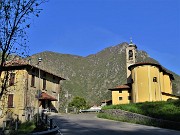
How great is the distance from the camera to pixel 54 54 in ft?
636

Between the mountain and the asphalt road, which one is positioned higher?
the mountain

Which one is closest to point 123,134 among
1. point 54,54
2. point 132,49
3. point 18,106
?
point 18,106

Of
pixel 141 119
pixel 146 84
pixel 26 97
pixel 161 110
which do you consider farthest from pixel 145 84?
pixel 141 119

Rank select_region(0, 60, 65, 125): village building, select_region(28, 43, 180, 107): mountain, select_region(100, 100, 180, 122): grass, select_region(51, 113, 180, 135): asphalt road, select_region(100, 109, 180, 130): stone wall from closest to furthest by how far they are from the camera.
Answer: select_region(51, 113, 180, 135): asphalt road, select_region(100, 109, 180, 130): stone wall, select_region(100, 100, 180, 122): grass, select_region(0, 60, 65, 125): village building, select_region(28, 43, 180, 107): mountain

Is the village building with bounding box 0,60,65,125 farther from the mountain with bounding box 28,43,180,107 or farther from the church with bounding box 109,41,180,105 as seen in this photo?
the mountain with bounding box 28,43,180,107

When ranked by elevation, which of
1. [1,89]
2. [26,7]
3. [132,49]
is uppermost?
[132,49]

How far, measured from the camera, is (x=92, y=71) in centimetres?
17425

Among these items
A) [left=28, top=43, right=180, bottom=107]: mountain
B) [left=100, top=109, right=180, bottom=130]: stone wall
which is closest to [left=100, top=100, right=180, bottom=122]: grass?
[left=100, top=109, right=180, bottom=130]: stone wall

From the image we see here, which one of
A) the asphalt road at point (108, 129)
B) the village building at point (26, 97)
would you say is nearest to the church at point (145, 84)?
the village building at point (26, 97)

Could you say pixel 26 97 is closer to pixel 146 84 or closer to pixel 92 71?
pixel 146 84

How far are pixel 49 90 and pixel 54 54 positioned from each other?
489 feet

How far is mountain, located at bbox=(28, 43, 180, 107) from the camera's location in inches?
5650

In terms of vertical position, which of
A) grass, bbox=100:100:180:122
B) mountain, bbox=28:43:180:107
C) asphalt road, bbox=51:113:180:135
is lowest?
asphalt road, bbox=51:113:180:135

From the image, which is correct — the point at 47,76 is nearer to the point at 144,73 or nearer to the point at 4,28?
the point at 144,73
